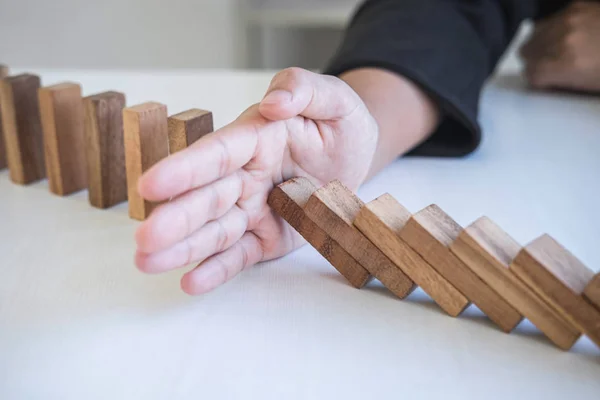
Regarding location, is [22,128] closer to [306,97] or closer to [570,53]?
[306,97]

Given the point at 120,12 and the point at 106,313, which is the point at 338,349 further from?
the point at 120,12

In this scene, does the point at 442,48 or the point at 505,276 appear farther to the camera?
the point at 442,48

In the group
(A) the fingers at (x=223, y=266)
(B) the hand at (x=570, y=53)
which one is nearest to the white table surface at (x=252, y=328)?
(A) the fingers at (x=223, y=266)

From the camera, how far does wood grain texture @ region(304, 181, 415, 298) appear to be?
1.26ft

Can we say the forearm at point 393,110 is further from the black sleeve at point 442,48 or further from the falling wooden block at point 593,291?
the falling wooden block at point 593,291

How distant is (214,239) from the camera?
0.38 m

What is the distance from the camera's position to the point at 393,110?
23.3 inches

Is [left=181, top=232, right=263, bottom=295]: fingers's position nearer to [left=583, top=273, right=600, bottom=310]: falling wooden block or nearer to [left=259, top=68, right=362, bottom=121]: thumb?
[left=259, top=68, right=362, bottom=121]: thumb

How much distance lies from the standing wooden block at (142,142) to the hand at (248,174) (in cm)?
10

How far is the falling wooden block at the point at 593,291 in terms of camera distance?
33cm

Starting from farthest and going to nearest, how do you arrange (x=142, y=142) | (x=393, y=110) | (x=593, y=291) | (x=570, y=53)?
(x=570, y=53), (x=393, y=110), (x=142, y=142), (x=593, y=291)

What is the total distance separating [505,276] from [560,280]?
0.03 meters

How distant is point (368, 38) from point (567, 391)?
1.47 ft

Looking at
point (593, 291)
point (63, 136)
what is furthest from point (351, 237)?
point (63, 136)
